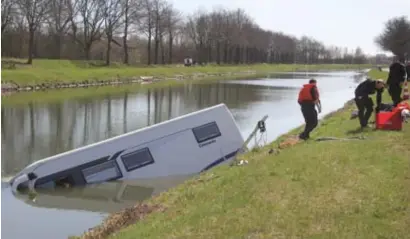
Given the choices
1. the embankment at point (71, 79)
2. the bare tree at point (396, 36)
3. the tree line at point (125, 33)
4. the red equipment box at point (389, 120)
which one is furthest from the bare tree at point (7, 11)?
the red equipment box at point (389, 120)

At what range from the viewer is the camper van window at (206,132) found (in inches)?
625

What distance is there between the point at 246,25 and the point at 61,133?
114 m

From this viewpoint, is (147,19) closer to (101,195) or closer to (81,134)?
(81,134)

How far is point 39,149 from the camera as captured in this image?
61.9ft

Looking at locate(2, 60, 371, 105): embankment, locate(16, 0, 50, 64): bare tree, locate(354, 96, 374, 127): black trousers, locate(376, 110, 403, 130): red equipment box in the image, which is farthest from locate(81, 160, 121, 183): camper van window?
locate(16, 0, 50, 64): bare tree

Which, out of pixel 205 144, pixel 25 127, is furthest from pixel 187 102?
pixel 205 144

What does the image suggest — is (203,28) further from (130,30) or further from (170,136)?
(170,136)

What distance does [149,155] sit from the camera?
1511 cm

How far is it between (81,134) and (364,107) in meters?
11.5

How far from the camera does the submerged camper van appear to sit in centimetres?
1394

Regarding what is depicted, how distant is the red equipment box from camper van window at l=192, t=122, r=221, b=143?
4.58 meters

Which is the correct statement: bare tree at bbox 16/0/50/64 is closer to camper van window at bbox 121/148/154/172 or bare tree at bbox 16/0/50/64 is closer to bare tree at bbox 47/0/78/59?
bare tree at bbox 47/0/78/59

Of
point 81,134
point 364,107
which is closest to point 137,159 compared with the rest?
point 364,107

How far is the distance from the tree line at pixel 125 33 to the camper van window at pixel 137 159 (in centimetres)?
4674
